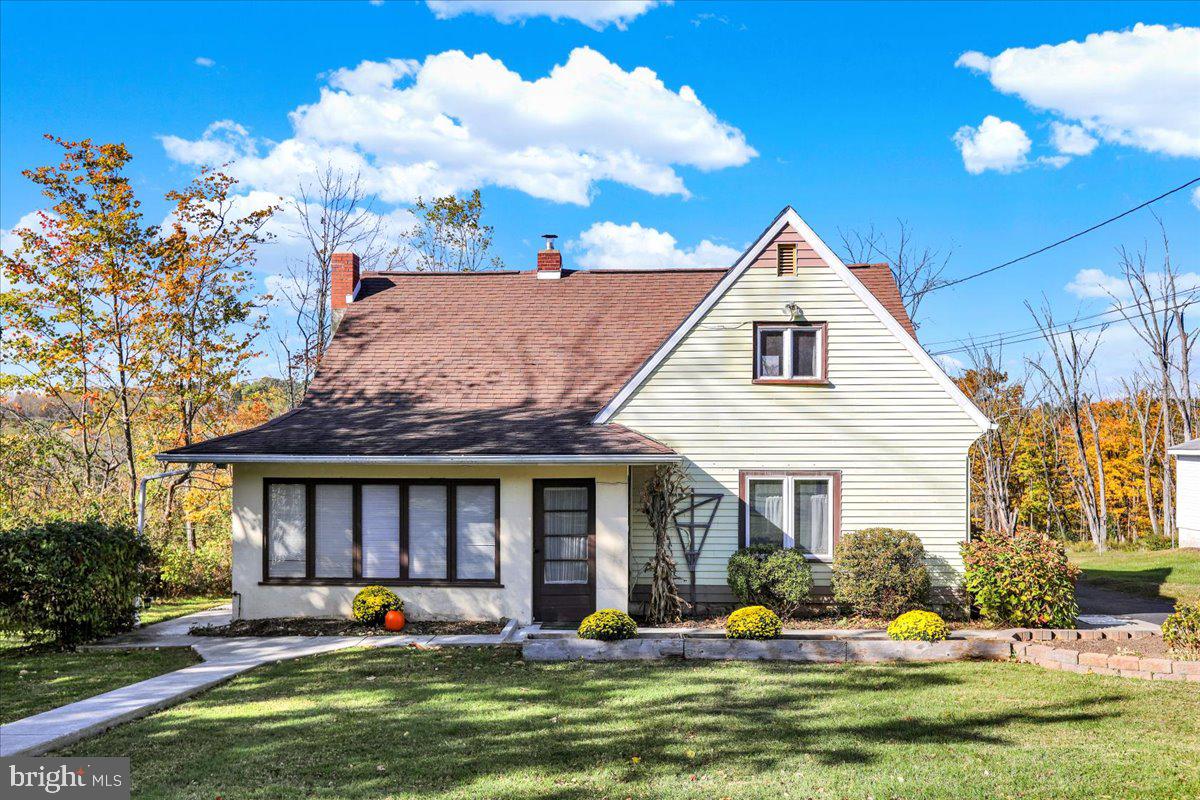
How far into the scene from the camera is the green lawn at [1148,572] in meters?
18.4

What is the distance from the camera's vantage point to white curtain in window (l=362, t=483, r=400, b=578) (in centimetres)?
1431

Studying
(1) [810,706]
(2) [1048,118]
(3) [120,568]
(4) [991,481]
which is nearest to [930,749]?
(1) [810,706]

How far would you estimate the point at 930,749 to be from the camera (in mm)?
7402

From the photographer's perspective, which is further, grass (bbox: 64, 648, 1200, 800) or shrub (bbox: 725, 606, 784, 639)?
shrub (bbox: 725, 606, 784, 639)

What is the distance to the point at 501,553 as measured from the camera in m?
14.1

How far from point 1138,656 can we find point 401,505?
1063 cm

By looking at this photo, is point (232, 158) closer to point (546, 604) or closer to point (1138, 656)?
point (546, 604)

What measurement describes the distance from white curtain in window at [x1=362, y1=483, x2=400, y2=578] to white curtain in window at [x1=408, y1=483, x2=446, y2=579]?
9.2 inches

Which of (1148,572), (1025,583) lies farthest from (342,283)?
(1148,572)

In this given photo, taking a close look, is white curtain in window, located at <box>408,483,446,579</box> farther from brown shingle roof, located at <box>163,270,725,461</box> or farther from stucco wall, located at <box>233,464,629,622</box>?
brown shingle roof, located at <box>163,270,725,461</box>

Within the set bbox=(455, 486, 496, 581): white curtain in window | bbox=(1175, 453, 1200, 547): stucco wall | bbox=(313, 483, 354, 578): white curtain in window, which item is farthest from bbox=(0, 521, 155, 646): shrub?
bbox=(1175, 453, 1200, 547): stucco wall

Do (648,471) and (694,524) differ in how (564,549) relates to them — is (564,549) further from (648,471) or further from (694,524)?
(694,524)

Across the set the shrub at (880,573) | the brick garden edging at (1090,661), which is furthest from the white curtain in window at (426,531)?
the brick garden edging at (1090,661)

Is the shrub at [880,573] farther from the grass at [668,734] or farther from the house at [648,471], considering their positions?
the grass at [668,734]
